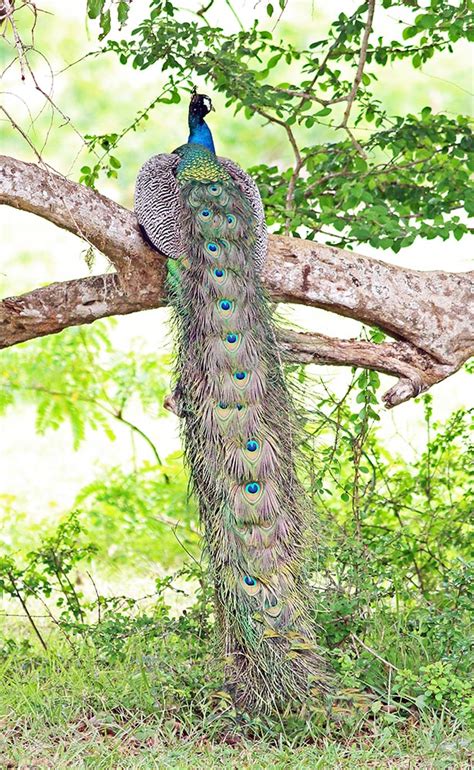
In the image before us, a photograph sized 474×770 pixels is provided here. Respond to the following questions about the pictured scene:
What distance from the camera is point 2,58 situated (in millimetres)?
9953

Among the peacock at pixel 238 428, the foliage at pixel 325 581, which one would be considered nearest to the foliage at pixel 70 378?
the foliage at pixel 325 581

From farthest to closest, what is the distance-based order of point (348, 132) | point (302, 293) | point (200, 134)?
point (348, 132)
point (200, 134)
point (302, 293)

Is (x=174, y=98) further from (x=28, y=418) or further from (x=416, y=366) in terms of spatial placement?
(x=28, y=418)

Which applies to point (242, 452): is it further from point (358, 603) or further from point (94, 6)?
point (94, 6)

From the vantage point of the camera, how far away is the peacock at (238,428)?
3248 millimetres

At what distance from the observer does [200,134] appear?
14.0 ft

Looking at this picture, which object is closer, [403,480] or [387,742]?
[387,742]

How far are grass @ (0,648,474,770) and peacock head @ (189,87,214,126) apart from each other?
6.72ft

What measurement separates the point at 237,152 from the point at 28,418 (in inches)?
136

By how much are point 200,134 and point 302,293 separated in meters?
0.91

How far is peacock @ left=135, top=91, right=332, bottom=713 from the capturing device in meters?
3.25

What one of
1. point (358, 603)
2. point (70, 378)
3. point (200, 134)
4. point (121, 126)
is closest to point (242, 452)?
point (358, 603)

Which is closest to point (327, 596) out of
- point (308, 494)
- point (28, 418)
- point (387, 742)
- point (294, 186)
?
point (308, 494)

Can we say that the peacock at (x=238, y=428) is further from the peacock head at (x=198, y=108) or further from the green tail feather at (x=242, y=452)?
the peacock head at (x=198, y=108)
